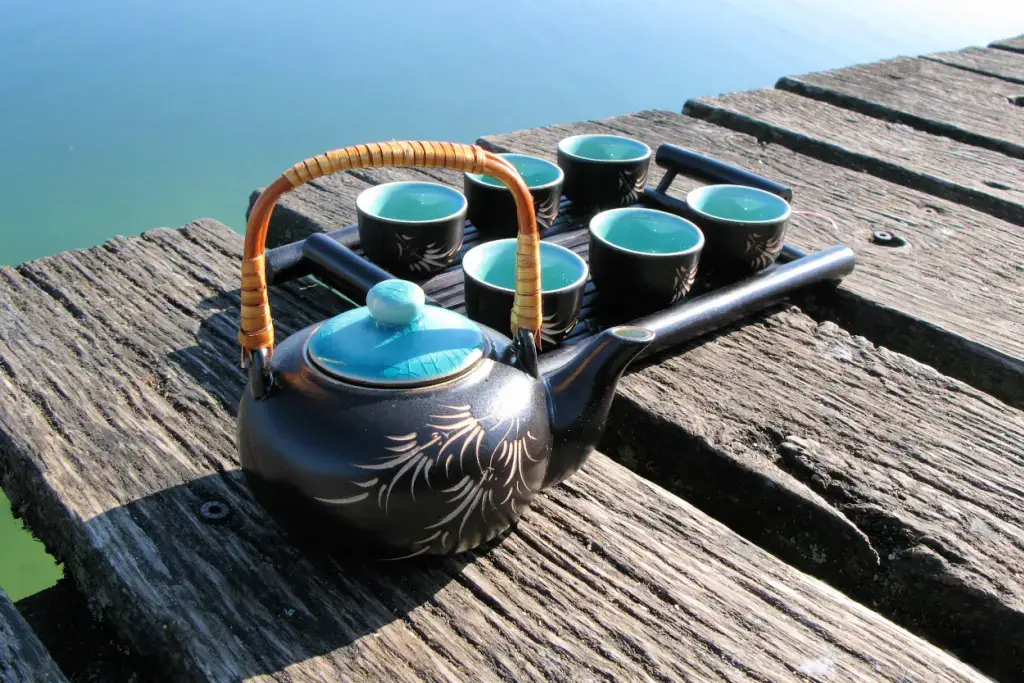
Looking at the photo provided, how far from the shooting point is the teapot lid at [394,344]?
0.60 meters

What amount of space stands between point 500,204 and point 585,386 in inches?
18.0

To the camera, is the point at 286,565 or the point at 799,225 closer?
the point at 286,565

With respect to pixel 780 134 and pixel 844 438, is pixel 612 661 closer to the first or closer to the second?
pixel 844 438

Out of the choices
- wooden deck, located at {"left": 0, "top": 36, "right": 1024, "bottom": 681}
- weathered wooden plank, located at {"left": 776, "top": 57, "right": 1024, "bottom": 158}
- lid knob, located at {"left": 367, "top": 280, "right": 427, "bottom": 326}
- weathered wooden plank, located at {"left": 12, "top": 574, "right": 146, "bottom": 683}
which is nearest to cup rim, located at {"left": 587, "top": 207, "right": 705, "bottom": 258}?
wooden deck, located at {"left": 0, "top": 36, "right": 1024, "bottom": 681}

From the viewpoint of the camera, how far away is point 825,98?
6.30ft

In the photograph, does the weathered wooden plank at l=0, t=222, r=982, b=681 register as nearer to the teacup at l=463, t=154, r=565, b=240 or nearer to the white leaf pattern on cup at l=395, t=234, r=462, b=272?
the white leaf pattern on cup at l=395, t=234, r=462, b=272

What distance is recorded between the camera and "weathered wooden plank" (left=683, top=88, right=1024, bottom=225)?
4.87 ft

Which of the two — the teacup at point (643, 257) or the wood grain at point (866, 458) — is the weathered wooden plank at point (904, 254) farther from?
the teacup at point (643, 257)

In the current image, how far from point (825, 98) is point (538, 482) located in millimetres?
1572

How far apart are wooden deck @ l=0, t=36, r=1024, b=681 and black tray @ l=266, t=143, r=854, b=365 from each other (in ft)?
0.11

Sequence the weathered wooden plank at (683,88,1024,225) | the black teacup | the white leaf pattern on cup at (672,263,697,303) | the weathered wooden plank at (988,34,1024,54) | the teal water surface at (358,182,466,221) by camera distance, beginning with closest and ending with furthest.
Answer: the white leaf pattern on cup at (672,263,697,303), the teal water surface at (358,182,466,221), the black teacup, the weathered wooden plank at (683,88,1024,225), the weathered wooden plank at (988,34,1024,54)

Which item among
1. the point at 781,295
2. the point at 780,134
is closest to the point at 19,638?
the point at 781,295

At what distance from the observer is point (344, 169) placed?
58cm

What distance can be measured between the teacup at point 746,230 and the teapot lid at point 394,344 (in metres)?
0.49
